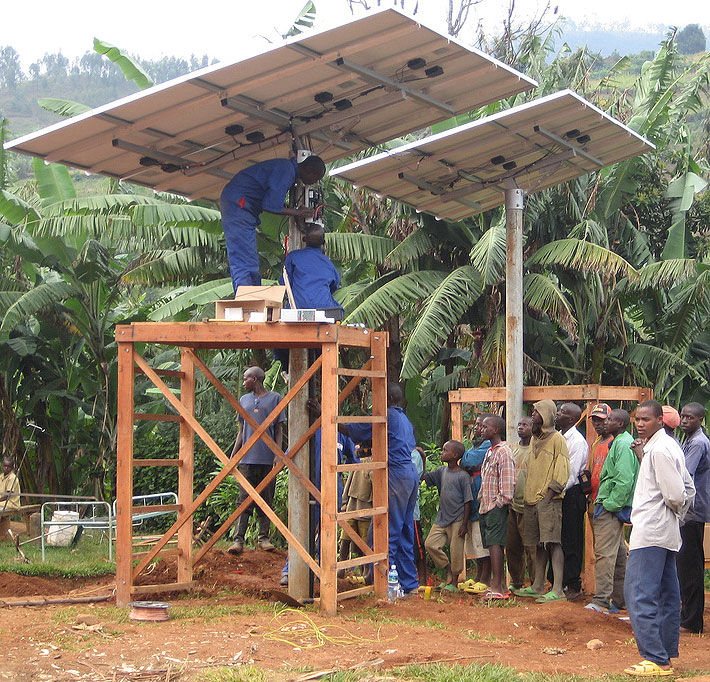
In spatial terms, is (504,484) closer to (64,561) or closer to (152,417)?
(152,417)

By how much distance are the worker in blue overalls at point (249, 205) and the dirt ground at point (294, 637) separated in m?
2.92

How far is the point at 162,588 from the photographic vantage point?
896 cm

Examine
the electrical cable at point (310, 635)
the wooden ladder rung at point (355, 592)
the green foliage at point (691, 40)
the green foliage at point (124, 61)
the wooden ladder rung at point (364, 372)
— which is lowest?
the electrical cable at point (310, 635)

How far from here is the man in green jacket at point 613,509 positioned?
8789 millimetres

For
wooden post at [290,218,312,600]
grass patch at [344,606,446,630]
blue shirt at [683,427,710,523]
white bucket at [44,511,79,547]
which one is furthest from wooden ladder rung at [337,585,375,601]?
white bucket at [44,511,79,547]

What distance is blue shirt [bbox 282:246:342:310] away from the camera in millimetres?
8914

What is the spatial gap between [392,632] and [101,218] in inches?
339

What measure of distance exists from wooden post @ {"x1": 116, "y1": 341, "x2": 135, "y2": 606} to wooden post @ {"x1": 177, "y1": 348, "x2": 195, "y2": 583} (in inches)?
29.6

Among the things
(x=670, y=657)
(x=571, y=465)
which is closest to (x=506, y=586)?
(x=571, y=465)

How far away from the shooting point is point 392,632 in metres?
7.65

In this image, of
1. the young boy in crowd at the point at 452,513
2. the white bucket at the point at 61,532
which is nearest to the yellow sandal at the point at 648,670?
the young boy in crowd at the point at 452,513

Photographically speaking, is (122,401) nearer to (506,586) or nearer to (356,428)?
(356,428)

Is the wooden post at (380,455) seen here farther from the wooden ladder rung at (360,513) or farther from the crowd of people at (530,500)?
the crowd of people at (530,500)

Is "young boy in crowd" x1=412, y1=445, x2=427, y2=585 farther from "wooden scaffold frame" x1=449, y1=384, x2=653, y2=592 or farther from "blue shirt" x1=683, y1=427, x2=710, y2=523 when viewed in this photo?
"blue shirt" x1=683, y1=427, x2=710, y2=523
